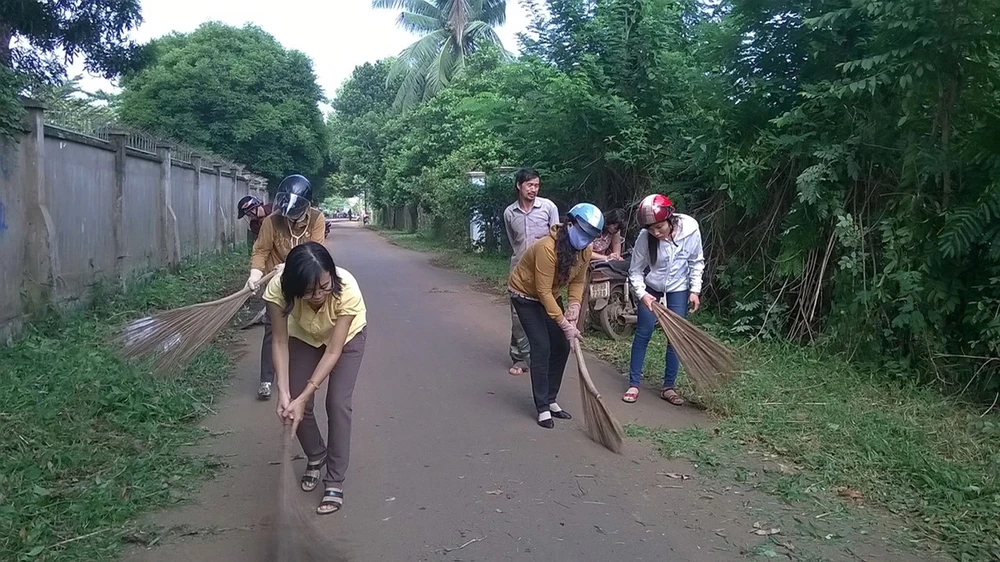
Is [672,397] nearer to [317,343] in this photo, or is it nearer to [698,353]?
[698,353]

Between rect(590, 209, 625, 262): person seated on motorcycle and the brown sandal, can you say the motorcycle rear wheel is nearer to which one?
rect(590, 209, 625, 262): person seated on motorcycle

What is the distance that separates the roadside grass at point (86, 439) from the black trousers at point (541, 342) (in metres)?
2.13

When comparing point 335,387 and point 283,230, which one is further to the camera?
point 283,230

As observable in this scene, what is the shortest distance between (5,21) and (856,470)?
32.3ft

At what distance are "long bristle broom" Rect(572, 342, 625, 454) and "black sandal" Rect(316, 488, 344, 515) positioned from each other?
1718mm

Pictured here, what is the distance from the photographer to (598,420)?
521cm

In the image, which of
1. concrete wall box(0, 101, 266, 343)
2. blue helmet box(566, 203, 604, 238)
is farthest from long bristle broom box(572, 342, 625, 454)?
concrete wall box(0, 101, 266, 343)

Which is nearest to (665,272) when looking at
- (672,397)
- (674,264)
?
(674,264)

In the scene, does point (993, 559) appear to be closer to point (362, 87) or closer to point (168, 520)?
point (168, 520)

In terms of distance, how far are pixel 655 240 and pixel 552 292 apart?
3.93 feet

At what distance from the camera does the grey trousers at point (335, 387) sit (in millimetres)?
4148

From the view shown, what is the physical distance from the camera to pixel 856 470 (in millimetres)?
4660

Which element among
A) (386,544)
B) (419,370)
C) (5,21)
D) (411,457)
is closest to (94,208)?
(5,21)

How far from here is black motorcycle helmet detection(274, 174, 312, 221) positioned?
5.61 m
